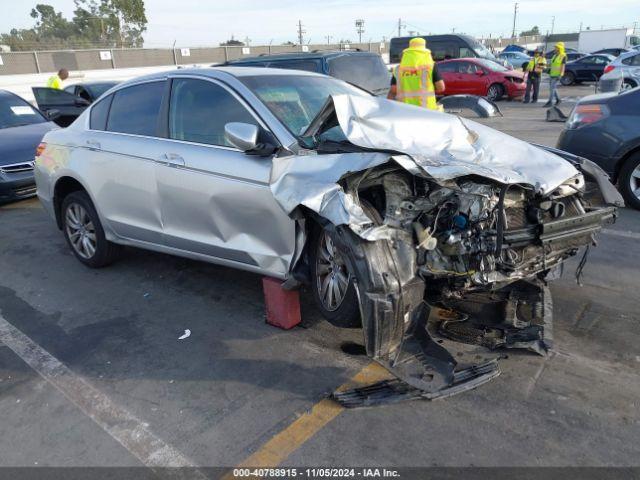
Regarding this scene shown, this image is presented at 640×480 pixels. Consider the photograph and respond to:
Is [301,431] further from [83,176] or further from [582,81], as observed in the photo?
[582,81]

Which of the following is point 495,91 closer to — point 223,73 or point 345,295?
point 223,73

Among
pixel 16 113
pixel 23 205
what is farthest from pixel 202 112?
pixel 16 113

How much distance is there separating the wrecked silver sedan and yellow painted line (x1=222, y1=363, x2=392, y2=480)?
10 centimetres

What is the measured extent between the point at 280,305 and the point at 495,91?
56.1 feet

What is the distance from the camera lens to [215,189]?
13.0 ft

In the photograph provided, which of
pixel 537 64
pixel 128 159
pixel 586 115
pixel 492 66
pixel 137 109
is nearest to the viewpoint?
pixel 128 159

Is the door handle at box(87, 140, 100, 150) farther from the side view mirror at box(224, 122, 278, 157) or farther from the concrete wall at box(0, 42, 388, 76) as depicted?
the concrete wall at box(0, 42, 388, 76)

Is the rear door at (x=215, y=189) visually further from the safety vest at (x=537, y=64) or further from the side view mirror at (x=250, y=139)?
the safety vest at (x=537, y=64)

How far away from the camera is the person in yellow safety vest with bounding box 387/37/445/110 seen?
8031 millimetres

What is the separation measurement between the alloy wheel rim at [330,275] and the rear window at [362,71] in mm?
6292

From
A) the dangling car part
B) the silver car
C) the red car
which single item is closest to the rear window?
the dangling car part

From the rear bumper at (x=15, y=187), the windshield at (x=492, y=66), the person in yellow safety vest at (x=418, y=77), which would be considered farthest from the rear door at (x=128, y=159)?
the windshield at (x=492, y=66)

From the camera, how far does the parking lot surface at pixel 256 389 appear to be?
2771mm

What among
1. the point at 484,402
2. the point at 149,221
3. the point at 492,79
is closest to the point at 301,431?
the point at 484,402
